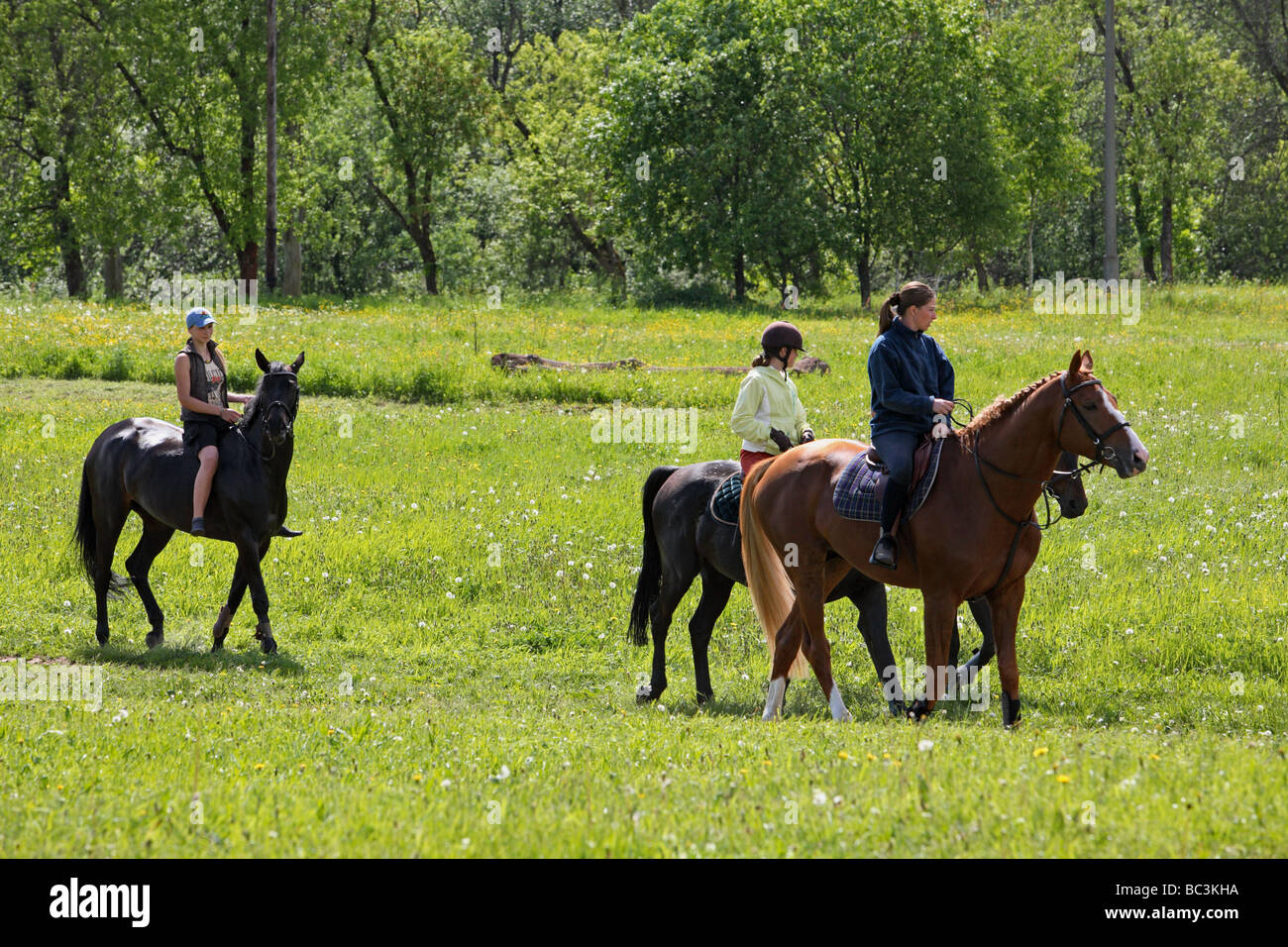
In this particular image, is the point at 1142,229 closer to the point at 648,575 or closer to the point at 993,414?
the point at 648,575

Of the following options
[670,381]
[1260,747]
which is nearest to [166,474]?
[1260,747]

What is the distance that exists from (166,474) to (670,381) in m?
11.8

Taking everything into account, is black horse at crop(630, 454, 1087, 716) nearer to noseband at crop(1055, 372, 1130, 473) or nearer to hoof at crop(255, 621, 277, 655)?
noseband at crop(1055, 372, 1130, 473)

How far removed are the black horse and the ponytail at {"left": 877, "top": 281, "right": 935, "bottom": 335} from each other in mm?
2149

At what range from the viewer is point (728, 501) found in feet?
32.5

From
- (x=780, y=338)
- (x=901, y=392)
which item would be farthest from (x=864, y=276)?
(x=901, y=392)

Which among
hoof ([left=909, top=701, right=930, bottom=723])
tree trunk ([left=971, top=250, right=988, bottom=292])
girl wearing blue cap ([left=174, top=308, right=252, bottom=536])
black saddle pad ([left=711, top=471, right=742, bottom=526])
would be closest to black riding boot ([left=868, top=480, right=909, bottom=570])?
hoof ([left=909, top=701, right=930, bottom=723])

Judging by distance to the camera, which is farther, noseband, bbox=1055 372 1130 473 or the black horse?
the black horse

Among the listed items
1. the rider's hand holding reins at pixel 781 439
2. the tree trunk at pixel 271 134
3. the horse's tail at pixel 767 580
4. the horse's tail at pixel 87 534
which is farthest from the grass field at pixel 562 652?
the tree trunk at pixel 271 134

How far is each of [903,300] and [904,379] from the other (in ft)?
1.76

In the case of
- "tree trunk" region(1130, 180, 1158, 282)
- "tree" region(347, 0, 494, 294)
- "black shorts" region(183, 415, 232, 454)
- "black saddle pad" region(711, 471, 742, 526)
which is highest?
"tree" region(347, 0, 494, 294)

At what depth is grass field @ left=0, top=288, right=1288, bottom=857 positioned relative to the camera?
5324mm

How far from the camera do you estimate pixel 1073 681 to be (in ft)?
34.6

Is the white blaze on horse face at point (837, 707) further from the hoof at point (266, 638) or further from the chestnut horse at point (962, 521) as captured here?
the hoof at point (266, 638)
